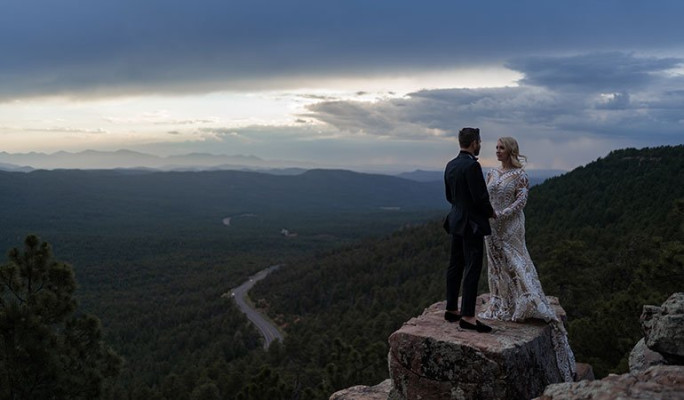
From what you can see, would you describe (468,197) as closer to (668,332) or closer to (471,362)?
(471,362)

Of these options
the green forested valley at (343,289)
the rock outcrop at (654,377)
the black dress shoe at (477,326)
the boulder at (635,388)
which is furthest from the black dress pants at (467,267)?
the green forested valley at (343,289)

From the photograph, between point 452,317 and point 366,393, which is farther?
point 366,393

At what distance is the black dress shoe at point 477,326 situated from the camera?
801 cm

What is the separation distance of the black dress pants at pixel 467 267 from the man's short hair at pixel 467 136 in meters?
1.44

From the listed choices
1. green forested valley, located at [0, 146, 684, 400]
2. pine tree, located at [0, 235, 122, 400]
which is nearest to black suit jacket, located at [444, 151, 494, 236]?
pine tree, located at [0, 235, 122, 400]

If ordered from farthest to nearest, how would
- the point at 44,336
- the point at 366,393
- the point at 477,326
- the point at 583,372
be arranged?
1. the point at 44,336
2. the point at 366,393
3. the point at 583,372
4. the point at 477,326

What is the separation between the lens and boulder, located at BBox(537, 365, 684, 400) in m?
5.14

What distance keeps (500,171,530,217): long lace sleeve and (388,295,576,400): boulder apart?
1974mm

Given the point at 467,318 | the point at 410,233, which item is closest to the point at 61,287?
the point at 467,318

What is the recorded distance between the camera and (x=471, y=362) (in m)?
7.45

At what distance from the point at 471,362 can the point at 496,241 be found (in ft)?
6.99

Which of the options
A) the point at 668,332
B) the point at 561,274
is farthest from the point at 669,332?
the point at 561,274

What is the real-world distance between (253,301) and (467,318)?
240 ft

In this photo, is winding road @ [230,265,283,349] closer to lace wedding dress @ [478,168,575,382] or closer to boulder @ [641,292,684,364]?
lace wedding dress @ [478,168,575,382]
